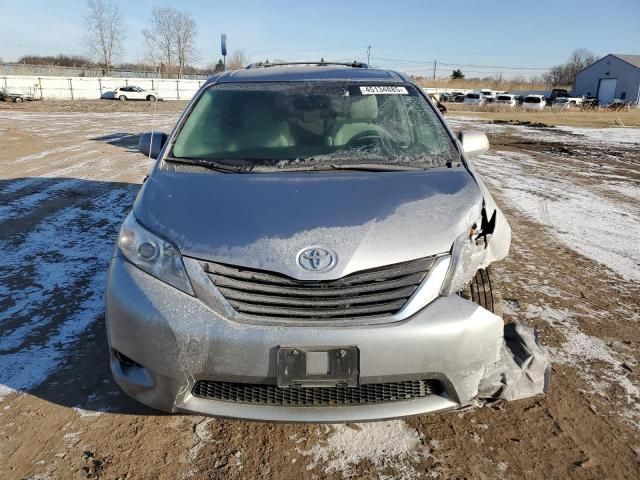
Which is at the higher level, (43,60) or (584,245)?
(43,60)

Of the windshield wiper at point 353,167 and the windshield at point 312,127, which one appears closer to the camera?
the windshield wiper at point 353,167

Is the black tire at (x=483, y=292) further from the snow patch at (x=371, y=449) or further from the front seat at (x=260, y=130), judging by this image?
the front seat at (x=260, y=130)

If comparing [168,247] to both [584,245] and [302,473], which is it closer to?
[302,473]

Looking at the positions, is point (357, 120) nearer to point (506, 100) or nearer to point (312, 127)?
point (312, 127)

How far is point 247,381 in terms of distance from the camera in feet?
6.81

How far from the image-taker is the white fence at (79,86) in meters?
45.5

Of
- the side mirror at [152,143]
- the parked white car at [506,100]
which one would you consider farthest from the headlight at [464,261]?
the parked white car at [506,100]

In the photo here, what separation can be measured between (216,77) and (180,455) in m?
2.73

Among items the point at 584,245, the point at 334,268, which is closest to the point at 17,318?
the point at 334,268

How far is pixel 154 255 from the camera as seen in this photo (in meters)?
2.27

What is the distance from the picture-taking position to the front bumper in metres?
2.04

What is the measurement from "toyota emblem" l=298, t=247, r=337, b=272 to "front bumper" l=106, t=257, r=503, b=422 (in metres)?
0.25

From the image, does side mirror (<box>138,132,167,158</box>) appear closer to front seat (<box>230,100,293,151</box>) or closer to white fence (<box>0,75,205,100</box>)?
front seat (<box>230,100,293,151</box>)

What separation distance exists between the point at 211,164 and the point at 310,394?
4.94ft
